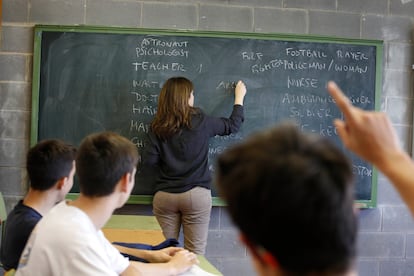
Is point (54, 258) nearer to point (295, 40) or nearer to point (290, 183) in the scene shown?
point (290, 183)

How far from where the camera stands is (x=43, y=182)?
6.83 feet

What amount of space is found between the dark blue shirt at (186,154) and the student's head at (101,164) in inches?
74.1

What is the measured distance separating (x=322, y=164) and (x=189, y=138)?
9.67 ft

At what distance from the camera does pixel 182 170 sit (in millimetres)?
3629

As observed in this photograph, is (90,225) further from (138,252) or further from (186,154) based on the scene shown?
(186,154)

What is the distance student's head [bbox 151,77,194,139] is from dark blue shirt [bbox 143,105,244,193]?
1.9 inches

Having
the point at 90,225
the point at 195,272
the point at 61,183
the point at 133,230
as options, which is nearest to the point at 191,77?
the point at 133,230

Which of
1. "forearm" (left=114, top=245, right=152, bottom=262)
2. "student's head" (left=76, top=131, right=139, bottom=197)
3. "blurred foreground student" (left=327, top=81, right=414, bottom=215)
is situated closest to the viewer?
"blurred foreground student" (left=327, top=81, right=414, bottom=215)

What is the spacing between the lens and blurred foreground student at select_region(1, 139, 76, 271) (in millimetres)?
1959

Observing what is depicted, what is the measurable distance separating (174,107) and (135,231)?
3.74 feet

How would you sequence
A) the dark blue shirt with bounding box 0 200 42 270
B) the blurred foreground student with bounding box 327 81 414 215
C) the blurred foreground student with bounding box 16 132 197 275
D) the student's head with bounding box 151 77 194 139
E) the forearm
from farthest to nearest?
the student's head with bounding box 151 77 194 139, the forearm, the dark blue shirt with bounding box 0 200 42 270, the blurred foreground student with bounding box 16 132 197 275, the blurred foreground student with bounding box 327 81 414 215

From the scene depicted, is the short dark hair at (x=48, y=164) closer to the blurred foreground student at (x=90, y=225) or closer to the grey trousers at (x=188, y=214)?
the blurred foreground student at (x=90, y=225)

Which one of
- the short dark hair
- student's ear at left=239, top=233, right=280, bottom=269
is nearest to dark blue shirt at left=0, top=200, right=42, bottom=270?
the short dark hair

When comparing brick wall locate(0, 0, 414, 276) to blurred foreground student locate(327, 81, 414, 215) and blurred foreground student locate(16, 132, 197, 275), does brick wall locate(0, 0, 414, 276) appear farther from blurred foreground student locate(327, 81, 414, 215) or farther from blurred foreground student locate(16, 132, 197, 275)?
blurred foreground student locate(327, 81, 414, 215)
